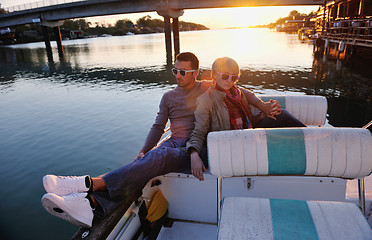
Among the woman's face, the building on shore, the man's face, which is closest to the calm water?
the building on shore

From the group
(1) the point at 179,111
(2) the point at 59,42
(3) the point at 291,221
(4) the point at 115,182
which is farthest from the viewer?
(2) the point at 59,42

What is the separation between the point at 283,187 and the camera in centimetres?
282

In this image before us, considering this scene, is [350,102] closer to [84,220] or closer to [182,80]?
[182,80]

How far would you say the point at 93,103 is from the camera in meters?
12.2

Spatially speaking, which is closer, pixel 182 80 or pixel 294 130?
pixel 294 130

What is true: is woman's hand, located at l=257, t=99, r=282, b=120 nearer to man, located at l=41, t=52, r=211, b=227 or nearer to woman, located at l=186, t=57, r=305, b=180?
woman, located at l=186, t=57, r=305, b=180

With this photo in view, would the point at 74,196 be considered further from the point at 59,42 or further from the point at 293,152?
the point at 59,42

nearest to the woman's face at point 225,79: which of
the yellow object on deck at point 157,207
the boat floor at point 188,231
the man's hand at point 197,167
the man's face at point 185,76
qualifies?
the man's face at point 185,76

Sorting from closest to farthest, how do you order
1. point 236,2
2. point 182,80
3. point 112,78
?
1. point 182,80
2. point 112,78
3. point 236,2

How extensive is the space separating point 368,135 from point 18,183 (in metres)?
6.88

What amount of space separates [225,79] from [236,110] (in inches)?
17.6

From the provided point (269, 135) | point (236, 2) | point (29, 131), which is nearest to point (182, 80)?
point (269, 135)

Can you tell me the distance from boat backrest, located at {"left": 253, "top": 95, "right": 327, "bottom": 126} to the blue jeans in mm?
2276

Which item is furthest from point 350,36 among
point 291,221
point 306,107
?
point 291,221
